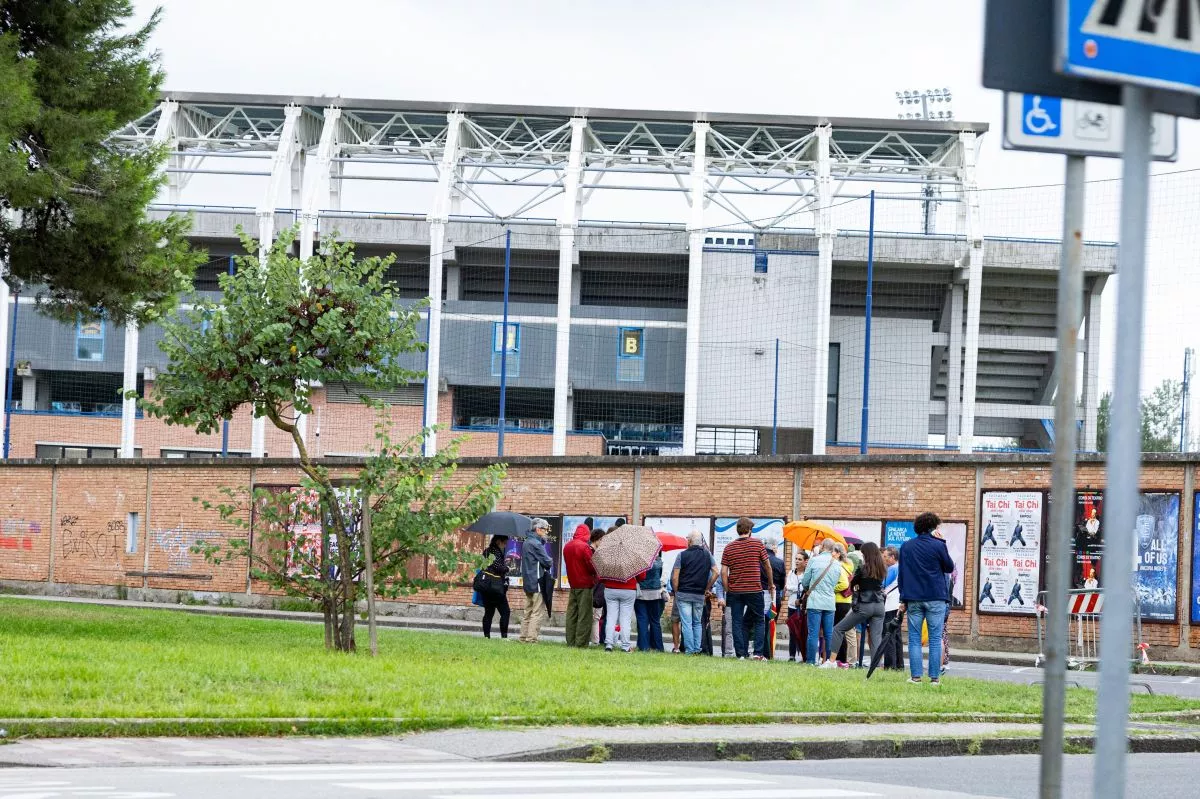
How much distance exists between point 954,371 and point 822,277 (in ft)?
22.1

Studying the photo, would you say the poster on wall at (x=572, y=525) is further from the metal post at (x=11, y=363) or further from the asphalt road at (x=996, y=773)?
the metal post at (x=11, y=363)

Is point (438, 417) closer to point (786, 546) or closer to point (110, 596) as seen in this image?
point (110, 596)

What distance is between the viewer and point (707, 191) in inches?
2169

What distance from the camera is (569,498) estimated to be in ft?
102

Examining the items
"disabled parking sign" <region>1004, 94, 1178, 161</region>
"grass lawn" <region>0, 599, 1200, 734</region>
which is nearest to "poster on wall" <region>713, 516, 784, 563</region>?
"grass lawn" <region>0, 599, 1200, 734</region>

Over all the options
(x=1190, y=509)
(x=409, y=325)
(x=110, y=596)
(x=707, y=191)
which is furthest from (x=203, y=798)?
(x=707, y=191)

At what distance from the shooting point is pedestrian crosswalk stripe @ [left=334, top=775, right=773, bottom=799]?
808cm

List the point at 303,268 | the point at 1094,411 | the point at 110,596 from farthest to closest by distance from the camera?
the point at 1094,411
the point at 110,596
the point at 303,268

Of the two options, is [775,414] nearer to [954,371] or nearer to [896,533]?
[954,371]

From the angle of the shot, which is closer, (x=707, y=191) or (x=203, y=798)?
(x=203, y=798)

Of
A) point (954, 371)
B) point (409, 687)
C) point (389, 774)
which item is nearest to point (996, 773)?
point (389, 774)

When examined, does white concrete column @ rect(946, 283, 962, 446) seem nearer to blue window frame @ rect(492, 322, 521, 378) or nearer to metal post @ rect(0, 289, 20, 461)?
blue window frame @ rect(492, 322, 521, 378)

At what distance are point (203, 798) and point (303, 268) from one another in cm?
1019

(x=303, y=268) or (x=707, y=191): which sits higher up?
(x=707, y=191)
